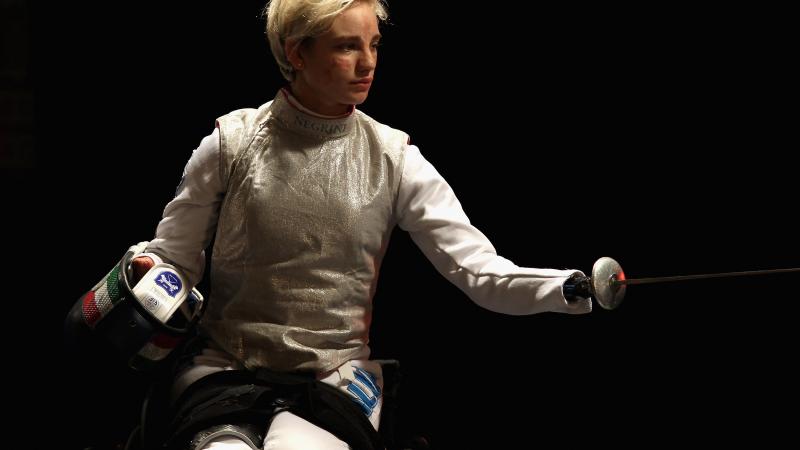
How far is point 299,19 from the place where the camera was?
6.13 ft

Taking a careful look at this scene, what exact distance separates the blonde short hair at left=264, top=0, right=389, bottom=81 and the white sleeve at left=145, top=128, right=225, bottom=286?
0.20 metres

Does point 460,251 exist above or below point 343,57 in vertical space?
below

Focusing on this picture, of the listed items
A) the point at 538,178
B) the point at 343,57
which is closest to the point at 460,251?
the point at 343,57

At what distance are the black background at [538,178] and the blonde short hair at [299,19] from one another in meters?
0.50

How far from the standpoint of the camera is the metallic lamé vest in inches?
74.6

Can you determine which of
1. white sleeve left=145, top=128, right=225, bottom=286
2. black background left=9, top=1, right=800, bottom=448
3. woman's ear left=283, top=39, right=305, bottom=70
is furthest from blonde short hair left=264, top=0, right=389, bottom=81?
black background left=9, top=1, right=800, bottom=448

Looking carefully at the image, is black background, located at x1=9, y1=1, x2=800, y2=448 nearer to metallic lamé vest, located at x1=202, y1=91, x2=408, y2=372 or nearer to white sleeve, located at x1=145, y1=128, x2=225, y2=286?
metallic lamé vest, located at x1=202, y1=91, x2=408, y2=372

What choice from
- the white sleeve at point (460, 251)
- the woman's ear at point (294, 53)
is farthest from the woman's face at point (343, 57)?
the white sleeve at point (460, 251)

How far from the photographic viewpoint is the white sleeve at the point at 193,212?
1.93 meters

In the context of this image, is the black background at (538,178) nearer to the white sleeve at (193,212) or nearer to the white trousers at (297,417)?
the white trousers at (297,417)

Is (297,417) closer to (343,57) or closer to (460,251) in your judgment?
(460,251)

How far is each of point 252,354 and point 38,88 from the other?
1.00 meters

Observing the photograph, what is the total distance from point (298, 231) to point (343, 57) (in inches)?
12.2

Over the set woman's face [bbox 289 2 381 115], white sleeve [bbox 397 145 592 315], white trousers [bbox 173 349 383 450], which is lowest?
white trousers [bbox 173 349 383 450]
